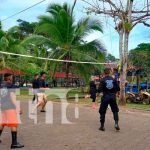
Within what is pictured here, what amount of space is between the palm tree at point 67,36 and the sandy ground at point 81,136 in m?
18.7

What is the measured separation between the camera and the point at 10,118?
9500 millimetres

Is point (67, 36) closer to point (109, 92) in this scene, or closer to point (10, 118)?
point (109, 92)

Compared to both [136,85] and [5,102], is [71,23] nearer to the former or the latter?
[136,85]

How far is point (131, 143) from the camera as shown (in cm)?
998

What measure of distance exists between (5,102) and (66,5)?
24.8 meters

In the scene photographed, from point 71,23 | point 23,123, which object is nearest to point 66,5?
point 71,23

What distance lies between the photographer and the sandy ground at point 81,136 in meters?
9.56

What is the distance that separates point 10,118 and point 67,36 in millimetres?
23767

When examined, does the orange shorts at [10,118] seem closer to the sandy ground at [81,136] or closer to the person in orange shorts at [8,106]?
the person in orange shorts at [8,106]

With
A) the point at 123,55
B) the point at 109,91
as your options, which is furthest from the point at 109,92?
the point at 123,55

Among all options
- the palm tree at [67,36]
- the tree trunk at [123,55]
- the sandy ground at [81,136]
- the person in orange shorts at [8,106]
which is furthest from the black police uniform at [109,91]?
the palm tree at [67,36]

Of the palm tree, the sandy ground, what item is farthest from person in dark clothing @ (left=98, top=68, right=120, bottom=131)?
the palm tree

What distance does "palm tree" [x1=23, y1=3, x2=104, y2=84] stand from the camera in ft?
107

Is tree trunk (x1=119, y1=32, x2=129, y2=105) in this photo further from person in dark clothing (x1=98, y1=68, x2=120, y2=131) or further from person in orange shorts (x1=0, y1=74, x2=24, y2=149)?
person in orange shorts (x1=0, y1=74, x2=24, y2=149)
